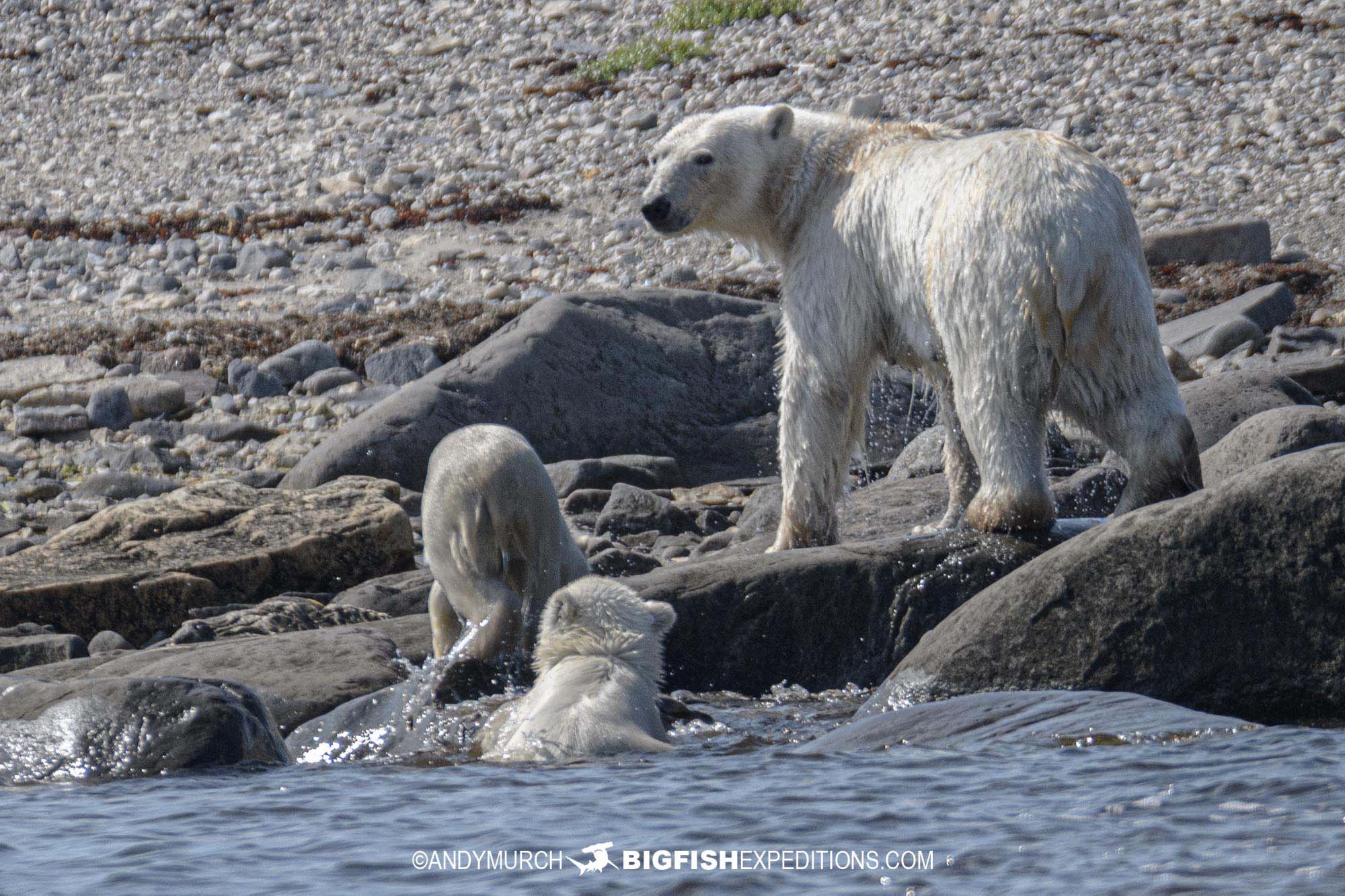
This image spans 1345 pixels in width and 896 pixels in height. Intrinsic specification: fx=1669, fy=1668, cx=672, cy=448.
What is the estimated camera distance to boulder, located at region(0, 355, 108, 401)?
45.9 feet

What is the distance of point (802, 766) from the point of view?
4.14 meters

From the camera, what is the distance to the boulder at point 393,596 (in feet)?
23.8

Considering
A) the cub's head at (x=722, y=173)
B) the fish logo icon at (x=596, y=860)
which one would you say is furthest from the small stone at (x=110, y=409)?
the fish logo icon at (x=596, y=860)

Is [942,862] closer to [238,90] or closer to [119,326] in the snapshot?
[119,326]

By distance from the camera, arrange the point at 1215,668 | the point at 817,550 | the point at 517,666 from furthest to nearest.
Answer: the point at 817,550 < the point at 517,666 < the point at 1215,668

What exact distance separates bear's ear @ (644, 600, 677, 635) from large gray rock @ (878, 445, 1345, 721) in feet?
2.43

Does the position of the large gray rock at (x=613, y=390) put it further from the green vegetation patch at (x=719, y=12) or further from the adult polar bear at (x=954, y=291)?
the green vegetation patch at (x=719, y=12)

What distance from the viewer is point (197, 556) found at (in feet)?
25.7

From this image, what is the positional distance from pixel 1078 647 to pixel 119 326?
12818 mm

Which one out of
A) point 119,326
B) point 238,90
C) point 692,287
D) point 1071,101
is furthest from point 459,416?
point 238,90

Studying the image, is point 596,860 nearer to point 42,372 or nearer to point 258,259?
point 42,372

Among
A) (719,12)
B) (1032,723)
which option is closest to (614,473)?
(1032,723)

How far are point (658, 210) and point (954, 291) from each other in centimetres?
183

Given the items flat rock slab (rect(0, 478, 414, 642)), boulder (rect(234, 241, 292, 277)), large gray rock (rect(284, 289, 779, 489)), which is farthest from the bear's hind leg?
boulder (rect(234, 241, 292, 277))
